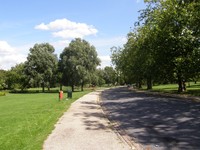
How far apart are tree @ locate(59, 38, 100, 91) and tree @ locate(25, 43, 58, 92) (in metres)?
3.06

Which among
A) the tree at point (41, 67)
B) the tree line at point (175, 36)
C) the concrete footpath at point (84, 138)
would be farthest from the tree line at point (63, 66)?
the concrete footpath at point (84, 138)

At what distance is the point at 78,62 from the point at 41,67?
1228 cm

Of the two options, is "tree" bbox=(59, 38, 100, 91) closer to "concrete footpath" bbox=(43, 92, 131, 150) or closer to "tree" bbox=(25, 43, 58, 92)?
"tree" bbox=(25, 43, 58, 92)

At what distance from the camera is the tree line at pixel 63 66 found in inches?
3019

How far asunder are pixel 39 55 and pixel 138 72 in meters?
29.5

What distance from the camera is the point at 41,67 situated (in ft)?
274

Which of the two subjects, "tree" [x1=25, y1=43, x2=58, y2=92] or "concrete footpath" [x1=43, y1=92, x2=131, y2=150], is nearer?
"concrete footpath" [x1=43, y1=92, x2=131, y2=150]

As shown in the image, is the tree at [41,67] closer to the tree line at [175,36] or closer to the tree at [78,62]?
the tree at [78,62]

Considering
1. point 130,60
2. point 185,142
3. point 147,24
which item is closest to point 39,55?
point 130,60

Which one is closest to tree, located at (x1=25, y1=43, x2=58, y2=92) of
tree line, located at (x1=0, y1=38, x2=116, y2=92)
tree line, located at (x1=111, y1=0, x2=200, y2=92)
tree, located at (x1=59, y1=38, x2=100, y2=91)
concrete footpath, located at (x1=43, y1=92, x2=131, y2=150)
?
tree line, located at (x1=0, y1=38, x2=116, y2=92)

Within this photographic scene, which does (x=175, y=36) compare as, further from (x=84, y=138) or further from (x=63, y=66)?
(x=63, y=66)

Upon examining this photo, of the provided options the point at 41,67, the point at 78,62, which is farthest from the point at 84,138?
the point at 41,67

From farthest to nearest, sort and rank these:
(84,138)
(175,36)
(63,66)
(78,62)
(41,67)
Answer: (41,67)
(63,66)
(78,62)
(175,36)
(84,138)

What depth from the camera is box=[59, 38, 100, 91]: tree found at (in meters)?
76.1
